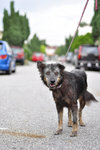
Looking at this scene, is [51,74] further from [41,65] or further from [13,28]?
[13,28]

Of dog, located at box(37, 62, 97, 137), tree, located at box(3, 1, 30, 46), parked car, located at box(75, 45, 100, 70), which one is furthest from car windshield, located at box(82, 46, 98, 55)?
tree, located at box(3, 1, 30, 46)

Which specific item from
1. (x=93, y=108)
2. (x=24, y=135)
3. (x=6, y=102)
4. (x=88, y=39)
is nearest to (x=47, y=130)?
(x=24, y=135)

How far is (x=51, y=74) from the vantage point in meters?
4.39

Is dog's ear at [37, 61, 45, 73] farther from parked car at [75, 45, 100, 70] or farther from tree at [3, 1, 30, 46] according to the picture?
tree at [3, 1, 30, 46]

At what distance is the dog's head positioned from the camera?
4.39 meters

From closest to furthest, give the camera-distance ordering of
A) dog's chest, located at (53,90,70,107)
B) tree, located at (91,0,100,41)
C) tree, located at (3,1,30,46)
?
dog's chest, located at (53,90,70,107) → tree, located at (3,1,30,46) → tree, located at (91,0,100,41)

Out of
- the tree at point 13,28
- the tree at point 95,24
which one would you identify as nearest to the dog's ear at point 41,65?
the tree at point 13,28

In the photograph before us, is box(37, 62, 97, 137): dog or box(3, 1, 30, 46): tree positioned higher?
box(37, 62, 97, 137): dog

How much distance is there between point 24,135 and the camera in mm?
4801

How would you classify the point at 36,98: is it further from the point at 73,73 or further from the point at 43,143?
the point at 43,143

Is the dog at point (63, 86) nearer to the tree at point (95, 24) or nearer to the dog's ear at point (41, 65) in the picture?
the dog's ear at point (41, 65)

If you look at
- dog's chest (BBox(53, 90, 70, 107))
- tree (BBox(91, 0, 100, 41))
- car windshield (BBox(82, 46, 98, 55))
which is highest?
dog's chest (BBox(53, 90, 70, 107))

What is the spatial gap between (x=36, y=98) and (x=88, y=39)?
246 feet

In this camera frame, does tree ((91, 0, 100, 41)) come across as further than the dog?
Yes
